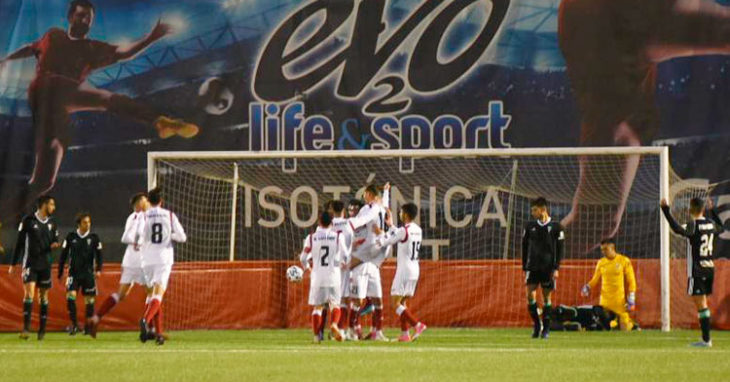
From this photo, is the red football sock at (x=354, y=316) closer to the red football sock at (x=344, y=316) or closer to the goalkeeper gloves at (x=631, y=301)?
the red football sock at (x=344, y=316)

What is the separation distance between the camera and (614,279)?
23.6 meters

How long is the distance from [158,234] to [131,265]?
119 cm

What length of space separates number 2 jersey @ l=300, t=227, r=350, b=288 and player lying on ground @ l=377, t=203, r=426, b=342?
0.84 m

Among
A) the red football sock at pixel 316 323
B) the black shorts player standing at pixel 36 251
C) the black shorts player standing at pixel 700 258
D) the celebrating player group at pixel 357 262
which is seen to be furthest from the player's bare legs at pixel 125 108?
the black shorts player standing at pixel 700 258

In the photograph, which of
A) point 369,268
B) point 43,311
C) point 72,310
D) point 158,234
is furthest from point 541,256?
point 72,310

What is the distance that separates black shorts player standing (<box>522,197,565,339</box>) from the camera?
1991 cm

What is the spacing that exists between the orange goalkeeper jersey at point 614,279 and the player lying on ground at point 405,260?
16.1 feet

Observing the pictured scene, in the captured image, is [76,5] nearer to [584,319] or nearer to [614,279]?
[584,319]

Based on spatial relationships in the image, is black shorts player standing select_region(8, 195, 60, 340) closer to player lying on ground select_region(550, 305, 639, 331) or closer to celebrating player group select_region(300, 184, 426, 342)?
celebrating player group select_region(300, 184, 426, 342)

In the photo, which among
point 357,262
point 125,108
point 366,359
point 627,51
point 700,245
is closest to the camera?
point 366,359

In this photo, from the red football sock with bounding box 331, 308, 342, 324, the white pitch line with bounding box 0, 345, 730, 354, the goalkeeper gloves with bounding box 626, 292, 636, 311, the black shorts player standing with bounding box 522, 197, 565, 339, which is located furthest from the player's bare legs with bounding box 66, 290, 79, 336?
the goalkeeper gloves with bounding box 626, 292, 636, 311

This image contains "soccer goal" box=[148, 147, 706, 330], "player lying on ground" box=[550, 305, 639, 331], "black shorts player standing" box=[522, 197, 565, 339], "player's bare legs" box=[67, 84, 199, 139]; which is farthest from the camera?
"player's bare legs" box=[67, 84, 199, 139]

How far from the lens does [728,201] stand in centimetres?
2758

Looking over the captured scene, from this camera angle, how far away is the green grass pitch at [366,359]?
1273cm
